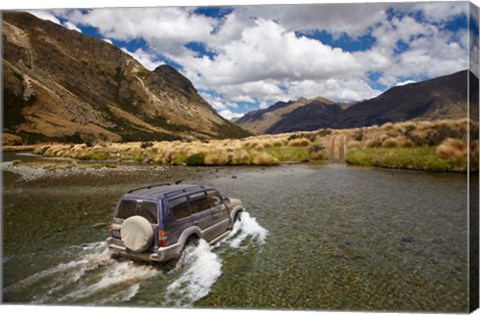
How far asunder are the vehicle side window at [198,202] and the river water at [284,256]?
1188 mm

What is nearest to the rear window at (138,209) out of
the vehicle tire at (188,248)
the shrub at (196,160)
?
the vehicle tire at (188,248)

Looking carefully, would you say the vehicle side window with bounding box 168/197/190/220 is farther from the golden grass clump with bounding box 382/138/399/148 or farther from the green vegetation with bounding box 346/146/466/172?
the golden grass clump with bounding box 382/138/399/148

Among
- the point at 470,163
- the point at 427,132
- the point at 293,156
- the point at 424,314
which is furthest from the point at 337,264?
the point at 293,156

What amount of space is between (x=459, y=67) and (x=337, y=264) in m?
6.53

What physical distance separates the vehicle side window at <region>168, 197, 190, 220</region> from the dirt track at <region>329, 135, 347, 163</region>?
57.9ft

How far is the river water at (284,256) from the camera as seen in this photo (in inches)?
317

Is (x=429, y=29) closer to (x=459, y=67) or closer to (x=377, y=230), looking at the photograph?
(x=459, y=67)

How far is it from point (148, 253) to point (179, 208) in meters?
1.51

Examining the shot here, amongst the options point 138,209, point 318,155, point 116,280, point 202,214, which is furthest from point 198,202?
point 318,155

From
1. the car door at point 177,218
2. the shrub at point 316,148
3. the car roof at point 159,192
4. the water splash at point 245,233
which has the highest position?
the shrub at point 316,148

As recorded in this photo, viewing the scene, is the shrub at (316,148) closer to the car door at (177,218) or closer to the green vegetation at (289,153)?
the green vegetation at (289,153)

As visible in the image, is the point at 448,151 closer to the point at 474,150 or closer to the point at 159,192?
the point at 474,150

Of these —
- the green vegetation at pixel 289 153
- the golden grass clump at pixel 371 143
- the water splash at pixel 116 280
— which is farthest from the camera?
the green vegetation at pixel 289 153

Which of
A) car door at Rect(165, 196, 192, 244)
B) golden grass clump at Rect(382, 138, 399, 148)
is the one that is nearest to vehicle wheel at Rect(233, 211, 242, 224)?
car door at Rect(165, 196, 192, 244)
